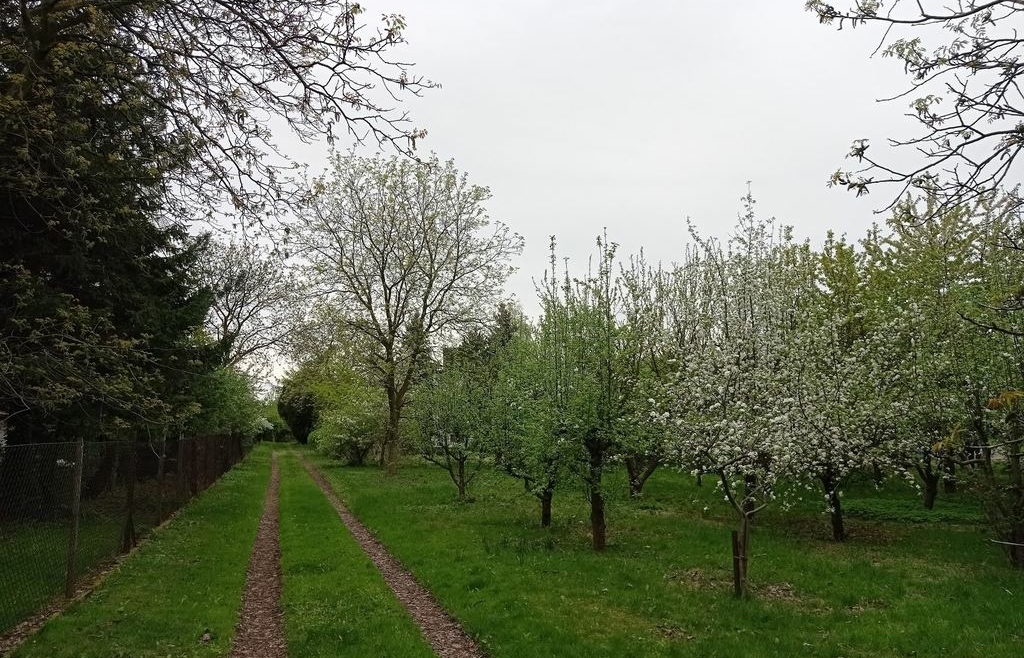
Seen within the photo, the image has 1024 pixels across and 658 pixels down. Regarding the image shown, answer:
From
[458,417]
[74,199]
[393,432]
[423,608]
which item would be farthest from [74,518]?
[393,432]

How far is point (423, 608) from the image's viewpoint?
26.8ft

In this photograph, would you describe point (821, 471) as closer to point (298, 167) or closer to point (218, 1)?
point (298, 167)

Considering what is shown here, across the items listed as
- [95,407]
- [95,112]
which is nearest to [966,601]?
[95,112]

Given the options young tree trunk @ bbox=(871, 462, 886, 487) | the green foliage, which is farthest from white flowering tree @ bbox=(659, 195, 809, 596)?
the green foliage

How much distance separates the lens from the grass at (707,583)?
6.93 meters

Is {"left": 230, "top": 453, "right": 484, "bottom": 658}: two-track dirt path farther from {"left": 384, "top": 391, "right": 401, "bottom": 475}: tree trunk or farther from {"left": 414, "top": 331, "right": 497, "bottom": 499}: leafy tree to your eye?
{"left": 384, "top": 391, "right": 401, "bottom": 475}: tree trunk

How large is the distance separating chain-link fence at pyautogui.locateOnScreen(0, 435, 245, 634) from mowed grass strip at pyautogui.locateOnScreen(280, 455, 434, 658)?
9.01 feet

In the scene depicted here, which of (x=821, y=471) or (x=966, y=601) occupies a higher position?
(x=821, y=471)

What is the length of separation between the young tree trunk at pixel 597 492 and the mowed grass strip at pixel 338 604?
417 centimetres

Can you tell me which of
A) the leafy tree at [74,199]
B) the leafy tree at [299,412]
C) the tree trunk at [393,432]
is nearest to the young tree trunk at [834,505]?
the leafy tree at [74,199]

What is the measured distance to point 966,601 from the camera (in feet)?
28.4

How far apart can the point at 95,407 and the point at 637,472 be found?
14771mm

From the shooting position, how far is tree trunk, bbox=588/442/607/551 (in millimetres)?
11609

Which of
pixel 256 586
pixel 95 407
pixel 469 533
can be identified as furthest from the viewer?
pixel 469 533
